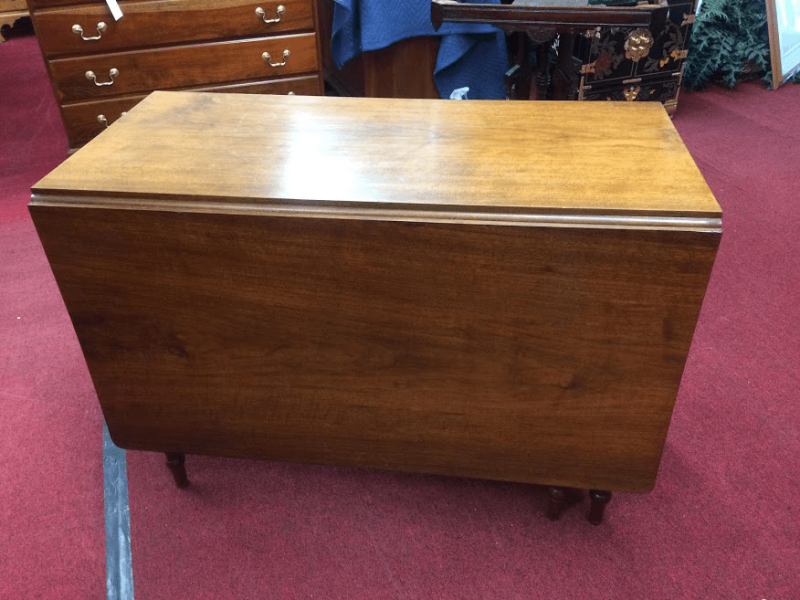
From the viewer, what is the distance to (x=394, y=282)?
0.98 m

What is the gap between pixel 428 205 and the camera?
36.5 inches

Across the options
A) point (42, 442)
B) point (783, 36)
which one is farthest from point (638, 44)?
point (42, 442)

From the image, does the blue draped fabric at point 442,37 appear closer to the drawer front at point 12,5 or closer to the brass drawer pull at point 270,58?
the brass drawer pull at point 270,58

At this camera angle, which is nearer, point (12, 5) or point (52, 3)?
point (52, 3)

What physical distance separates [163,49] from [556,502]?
1.99m

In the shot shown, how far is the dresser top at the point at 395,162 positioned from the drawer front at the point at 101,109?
1.29 metres

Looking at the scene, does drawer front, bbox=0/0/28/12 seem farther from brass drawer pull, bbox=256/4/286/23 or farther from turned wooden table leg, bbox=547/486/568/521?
turned wooden table leg, bbox=547/486/568/521

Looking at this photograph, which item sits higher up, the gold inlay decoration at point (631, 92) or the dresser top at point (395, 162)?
the dresser top at point (395, 162)

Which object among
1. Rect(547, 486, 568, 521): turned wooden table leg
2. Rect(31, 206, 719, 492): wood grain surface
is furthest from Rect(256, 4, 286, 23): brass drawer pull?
Rect(547, 486, 568, 521): turned wooden table leg

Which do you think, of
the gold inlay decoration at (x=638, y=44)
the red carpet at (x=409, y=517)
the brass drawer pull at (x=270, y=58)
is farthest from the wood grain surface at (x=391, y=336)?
the gold inlay decoration at (x=638, y=44)

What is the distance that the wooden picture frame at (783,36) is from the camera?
3.15 meters

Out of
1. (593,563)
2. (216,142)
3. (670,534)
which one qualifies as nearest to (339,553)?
(593,563)

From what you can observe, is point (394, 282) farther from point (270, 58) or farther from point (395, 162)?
point (270, 58)

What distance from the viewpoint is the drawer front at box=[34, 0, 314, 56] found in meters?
2.21
